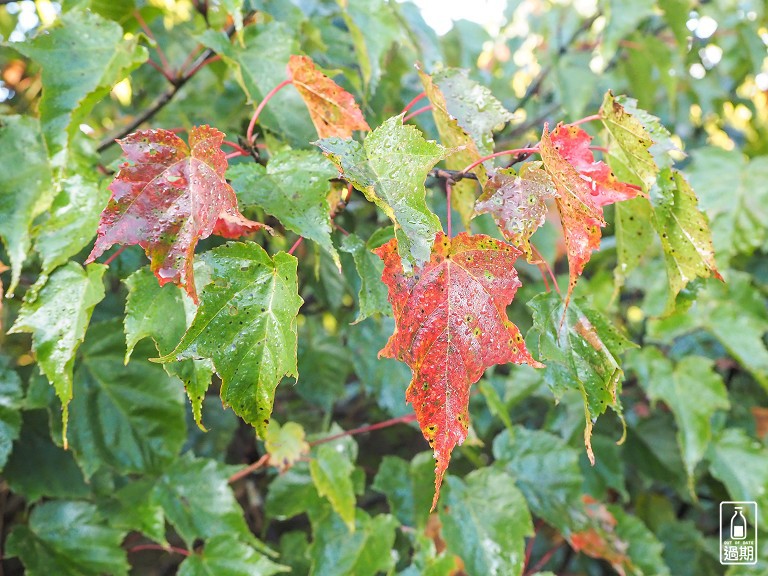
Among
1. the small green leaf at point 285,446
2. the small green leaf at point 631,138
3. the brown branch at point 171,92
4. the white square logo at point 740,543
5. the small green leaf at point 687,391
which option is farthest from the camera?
the white square logo at point 740,543

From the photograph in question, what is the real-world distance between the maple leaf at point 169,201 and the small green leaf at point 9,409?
1.33 ft

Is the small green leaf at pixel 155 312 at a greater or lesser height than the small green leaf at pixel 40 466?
greater

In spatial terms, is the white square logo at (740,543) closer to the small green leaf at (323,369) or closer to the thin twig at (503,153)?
the small green leaf at (323,369)

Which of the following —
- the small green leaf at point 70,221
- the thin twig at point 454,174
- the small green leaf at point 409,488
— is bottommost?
the small green leaf at point 409,488

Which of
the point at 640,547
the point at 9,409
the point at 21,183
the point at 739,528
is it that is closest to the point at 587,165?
the point at 21,183

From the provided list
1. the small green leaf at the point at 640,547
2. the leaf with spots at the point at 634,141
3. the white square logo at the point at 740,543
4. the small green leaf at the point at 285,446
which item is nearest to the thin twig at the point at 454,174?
the leaf with spots at the point at 634,141

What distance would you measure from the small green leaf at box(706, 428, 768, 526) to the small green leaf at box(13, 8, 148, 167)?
1.13 meters

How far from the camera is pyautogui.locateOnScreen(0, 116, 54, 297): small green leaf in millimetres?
678

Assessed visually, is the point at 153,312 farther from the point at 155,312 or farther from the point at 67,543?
the point at 67,543

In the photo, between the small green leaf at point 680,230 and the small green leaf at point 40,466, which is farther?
the small green leaf at point 40,466

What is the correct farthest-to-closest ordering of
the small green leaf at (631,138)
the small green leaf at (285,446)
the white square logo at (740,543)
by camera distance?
the white square logo at (740,543)
the small green leaf at (285,446)
the small green leaf at (631,138)

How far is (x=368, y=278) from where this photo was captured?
62cm

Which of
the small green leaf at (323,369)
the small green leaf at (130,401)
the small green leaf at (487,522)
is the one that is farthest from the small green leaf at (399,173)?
the small green leaf at (323,369)

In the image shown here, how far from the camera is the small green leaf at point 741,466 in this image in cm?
113
